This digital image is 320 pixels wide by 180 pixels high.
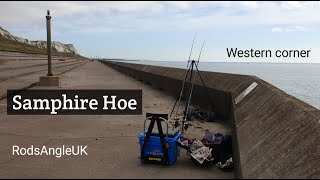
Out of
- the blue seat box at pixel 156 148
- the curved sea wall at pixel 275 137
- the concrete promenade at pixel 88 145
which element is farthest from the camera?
the blue seat box at pixel 156 148

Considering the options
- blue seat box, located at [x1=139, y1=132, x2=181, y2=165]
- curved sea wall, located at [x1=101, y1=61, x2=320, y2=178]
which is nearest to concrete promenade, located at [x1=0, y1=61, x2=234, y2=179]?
blue seat box, located at [x1=139, y1=132, x2=181, y2=165]

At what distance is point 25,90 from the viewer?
1880 cm

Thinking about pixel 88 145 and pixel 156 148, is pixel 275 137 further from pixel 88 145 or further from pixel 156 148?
pixel 88 145

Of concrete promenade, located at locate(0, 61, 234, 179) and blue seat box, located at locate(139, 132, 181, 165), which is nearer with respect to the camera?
concrete promenade, located at locate(0, 61, 234, 179)

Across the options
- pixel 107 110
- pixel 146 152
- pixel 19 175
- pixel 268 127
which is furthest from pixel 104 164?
pixel 107 110

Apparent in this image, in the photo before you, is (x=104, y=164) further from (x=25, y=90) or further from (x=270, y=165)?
(x=25, y=90)

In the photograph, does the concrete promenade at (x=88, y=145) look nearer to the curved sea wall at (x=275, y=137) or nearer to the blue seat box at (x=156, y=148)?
the blue seat box at (x=156, y=148)

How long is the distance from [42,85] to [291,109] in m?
18.0

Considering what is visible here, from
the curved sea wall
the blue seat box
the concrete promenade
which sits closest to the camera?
the curved sea wall

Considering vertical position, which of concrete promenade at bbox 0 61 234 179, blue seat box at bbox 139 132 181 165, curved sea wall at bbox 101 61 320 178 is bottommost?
concrete promenade at bbox 0 61 234 179

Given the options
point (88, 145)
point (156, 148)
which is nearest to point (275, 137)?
point (156, 148)

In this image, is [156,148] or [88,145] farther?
[88,145]

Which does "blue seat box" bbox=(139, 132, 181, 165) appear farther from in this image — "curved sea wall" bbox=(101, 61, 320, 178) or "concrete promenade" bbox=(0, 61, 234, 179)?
"curved sea wall" bbox=(101, 61, 320, 178)

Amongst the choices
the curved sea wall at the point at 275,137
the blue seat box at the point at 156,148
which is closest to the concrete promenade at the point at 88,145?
the blue seat box at the point at 156,148
